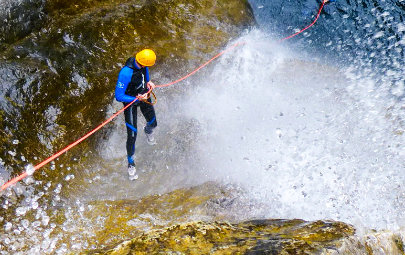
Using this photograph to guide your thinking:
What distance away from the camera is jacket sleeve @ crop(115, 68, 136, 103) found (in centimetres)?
581

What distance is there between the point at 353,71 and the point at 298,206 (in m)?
5.26

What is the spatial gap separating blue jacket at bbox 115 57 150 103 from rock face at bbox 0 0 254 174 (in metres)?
1.68

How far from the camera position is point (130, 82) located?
614 cm

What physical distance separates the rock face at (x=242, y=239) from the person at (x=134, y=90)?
227 cm

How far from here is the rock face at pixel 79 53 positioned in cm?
683

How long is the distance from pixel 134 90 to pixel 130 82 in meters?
0.24

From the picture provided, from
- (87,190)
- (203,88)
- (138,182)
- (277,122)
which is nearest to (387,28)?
(277,122)

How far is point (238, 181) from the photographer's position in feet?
22.1

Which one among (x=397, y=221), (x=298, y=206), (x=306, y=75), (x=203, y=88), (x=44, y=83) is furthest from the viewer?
(x=306, y=75)

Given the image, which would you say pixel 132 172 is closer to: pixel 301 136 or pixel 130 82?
pixel 130 82

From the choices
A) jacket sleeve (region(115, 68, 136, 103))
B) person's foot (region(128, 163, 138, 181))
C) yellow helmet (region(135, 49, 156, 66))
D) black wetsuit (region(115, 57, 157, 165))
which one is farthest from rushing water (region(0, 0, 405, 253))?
yellow helmet (region(135, 49, 156, 66))

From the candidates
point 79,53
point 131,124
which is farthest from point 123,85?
point 79,53

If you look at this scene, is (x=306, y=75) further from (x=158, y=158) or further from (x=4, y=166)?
(x=4, y=166)

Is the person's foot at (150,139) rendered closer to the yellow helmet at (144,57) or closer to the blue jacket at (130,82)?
the blue jacket at (130,82)
